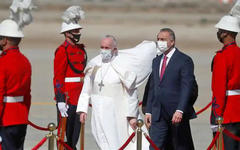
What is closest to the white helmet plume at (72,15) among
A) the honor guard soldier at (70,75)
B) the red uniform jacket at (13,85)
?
the honor guard soldier at (70,75)

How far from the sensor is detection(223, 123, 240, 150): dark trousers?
26.6 feet

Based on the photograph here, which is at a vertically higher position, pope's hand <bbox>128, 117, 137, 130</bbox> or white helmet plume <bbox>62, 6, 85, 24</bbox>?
white helmet plume <bbox>62, 6, 85, 24</bbox>

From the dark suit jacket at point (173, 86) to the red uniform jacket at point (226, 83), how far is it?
314 millimetres

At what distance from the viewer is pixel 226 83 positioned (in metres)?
8.00

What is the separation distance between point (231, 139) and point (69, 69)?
2.37 meters

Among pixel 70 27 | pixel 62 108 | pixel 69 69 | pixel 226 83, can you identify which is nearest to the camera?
pixel 226 83

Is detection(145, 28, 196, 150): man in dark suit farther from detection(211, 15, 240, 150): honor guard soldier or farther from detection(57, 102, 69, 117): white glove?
Result: detection(57, 102, 69, 117): white glove

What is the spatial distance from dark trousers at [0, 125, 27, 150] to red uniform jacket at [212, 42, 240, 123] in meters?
2.11

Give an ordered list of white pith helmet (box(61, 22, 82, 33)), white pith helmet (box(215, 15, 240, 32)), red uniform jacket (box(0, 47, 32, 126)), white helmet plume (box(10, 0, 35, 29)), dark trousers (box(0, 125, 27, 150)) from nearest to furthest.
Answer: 1. red uniform jacket (box(0, 47, 32, 126))
2. dark trousers (box(0, 125, 27, 150))
3. white pith helmet (box(215, 15, 240, 32))
4. white helmet plume (box(10, 0, 35, 29))
5. white pith helmet (box(61, 22, 82, 33))

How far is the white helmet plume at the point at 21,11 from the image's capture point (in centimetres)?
845

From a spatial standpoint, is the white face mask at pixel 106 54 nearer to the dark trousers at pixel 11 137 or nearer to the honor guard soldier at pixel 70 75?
the honor guard soldier at pixel 70 75

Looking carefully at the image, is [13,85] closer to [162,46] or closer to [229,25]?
[162,46]

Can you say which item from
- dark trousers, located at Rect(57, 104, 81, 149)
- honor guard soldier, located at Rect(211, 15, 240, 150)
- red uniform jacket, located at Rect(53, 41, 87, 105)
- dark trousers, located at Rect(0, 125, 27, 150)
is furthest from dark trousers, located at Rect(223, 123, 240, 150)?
dark trousers, located at Rect(0, 125, 27, 150)

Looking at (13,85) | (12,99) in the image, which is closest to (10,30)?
(13,85)
